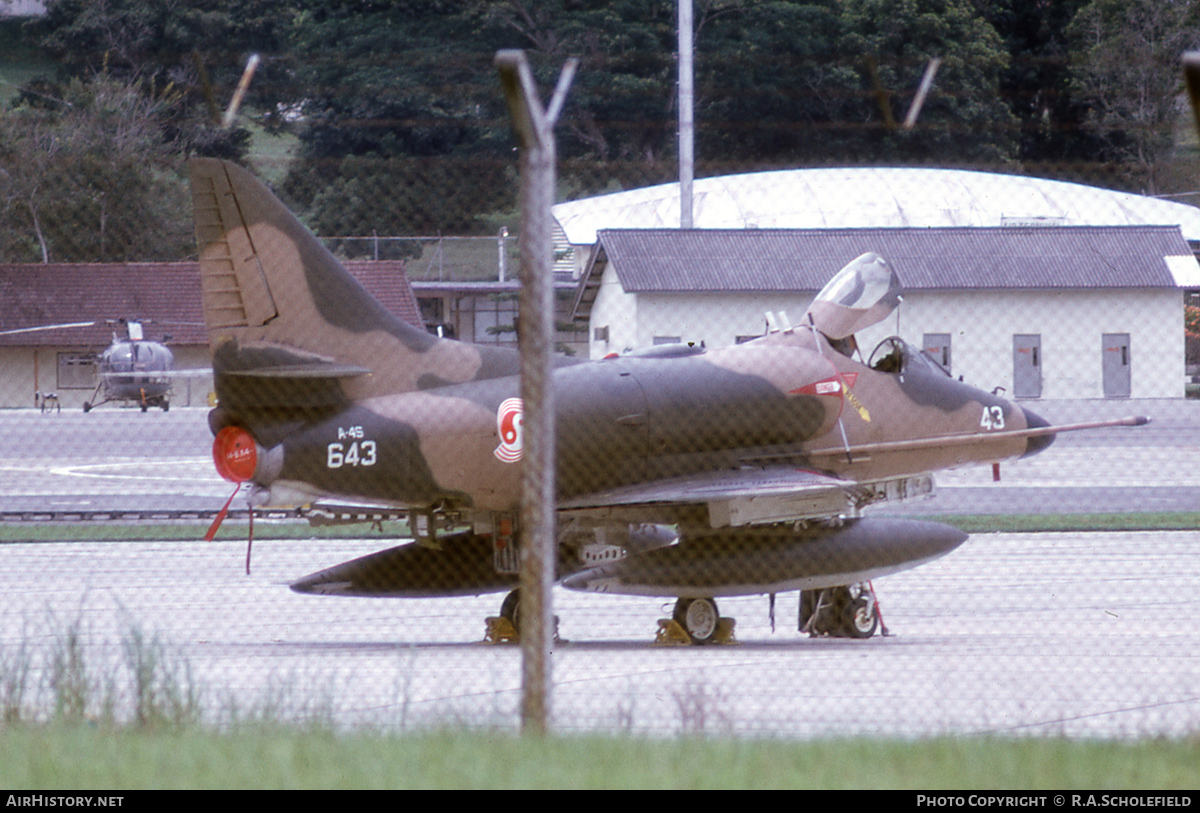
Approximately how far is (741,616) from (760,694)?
4.59 m

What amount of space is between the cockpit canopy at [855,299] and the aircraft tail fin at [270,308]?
11.4 feet

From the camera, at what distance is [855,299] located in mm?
11617

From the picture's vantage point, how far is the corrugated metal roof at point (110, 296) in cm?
2248

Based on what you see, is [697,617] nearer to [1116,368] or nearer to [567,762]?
[567,762]

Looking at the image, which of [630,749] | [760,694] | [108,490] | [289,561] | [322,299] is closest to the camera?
[630,749]

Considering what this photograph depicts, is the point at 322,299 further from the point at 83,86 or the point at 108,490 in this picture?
the point at 108,490

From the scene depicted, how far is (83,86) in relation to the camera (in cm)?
1903

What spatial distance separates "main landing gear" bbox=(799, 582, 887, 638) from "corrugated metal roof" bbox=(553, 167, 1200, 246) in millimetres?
18624

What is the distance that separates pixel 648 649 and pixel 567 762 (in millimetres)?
5148

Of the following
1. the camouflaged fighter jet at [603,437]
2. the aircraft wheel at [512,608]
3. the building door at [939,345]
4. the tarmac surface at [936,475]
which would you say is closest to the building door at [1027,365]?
the tarmac surface at [936,475]

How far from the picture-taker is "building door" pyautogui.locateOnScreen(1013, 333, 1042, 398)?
14859 millimetres

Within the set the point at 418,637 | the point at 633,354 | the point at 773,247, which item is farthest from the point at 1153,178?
the point at 418,637

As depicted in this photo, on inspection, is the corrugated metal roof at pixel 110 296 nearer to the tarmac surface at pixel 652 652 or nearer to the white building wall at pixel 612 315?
the white building wall at pixel 612 315
